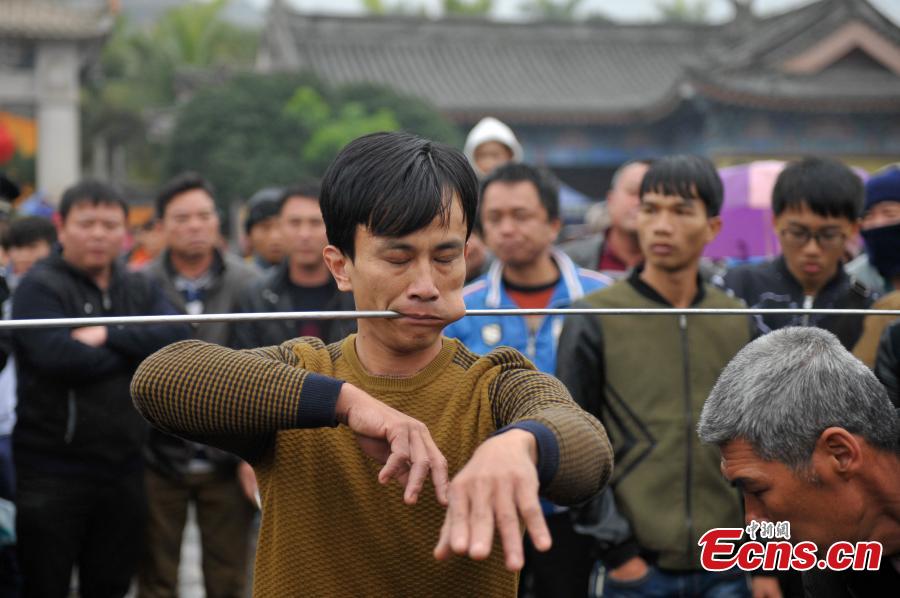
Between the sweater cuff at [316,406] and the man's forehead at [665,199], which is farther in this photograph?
the man's forehead at [665,199]

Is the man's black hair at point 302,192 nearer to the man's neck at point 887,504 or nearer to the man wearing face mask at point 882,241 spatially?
the man wearing face mask at point 882,241

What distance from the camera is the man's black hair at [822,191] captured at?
3955 mm

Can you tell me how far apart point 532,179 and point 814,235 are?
1.15 metres

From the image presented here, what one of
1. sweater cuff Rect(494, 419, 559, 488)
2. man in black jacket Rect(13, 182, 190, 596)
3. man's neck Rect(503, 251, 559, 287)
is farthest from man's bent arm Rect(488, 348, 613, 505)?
man in black jacket Rect(13, 182, 190, 596)

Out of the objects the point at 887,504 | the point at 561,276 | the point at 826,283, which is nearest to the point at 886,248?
the point at 826,283

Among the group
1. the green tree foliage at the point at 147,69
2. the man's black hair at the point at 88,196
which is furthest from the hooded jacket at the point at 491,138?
the green tree foliage at the point at 147,69

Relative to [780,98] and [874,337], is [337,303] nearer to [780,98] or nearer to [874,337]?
[874,337]

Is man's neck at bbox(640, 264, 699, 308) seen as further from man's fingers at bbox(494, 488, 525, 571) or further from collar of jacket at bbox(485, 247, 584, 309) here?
man's fingers at bbox(494, 488, 525, 571)

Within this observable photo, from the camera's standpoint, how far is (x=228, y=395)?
205 centimetres

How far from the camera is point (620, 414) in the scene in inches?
135

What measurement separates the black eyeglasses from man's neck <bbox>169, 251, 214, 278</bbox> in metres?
2.80

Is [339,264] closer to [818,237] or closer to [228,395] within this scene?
[228,395]

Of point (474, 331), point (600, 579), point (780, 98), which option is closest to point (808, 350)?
point (600, 579)

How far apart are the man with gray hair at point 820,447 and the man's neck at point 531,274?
2.15 m
